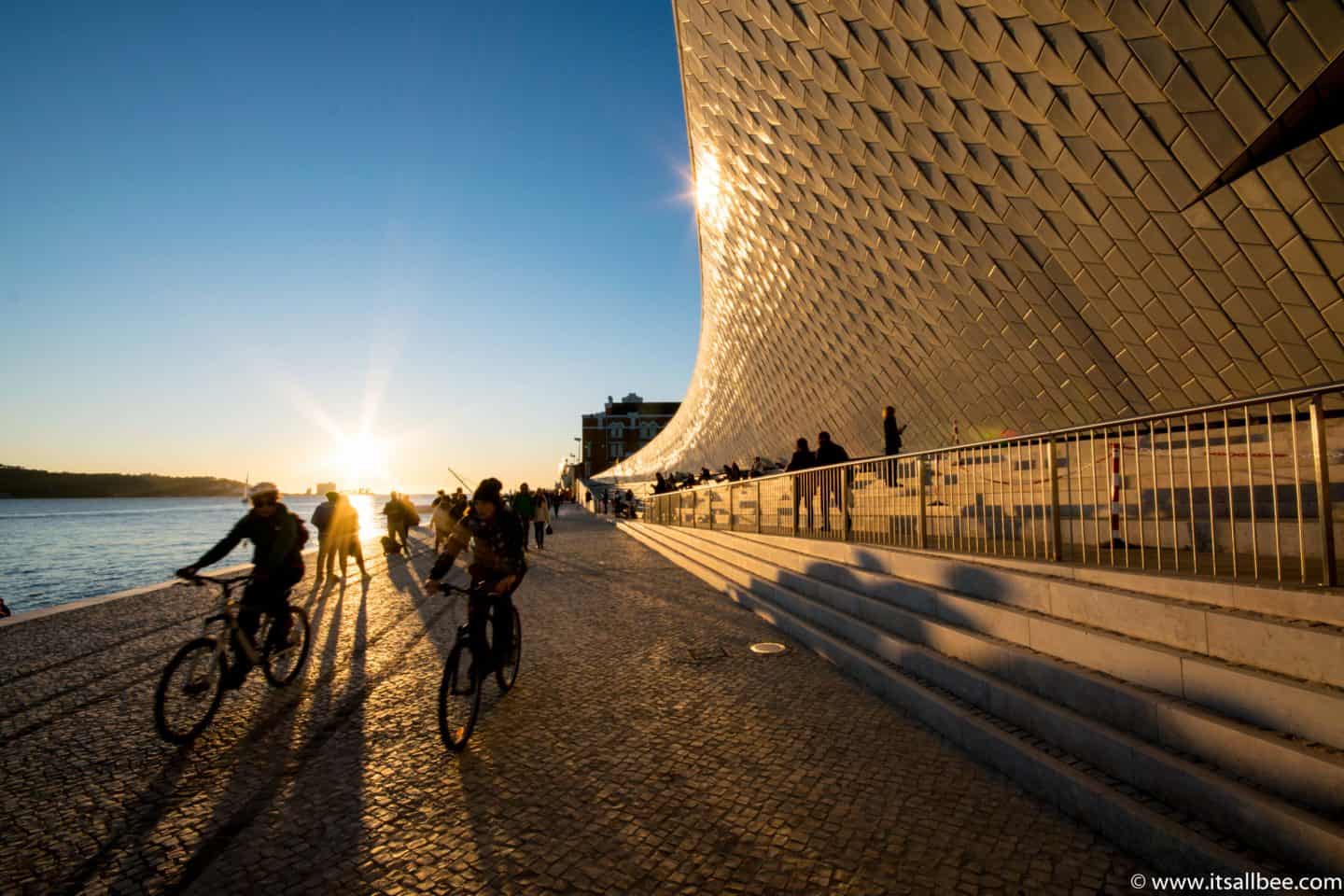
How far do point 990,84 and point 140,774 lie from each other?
1396 cm

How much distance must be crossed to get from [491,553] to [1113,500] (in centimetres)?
503

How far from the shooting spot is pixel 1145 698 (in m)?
2.70

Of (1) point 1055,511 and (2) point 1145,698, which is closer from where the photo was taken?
(2) point 1145,698

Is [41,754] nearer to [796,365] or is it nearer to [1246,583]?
[1246,583]

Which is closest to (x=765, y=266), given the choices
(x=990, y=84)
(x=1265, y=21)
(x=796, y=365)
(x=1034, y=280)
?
(x=796, y=365)

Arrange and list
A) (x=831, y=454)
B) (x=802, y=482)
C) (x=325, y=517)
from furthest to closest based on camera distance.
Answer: (x=325, y=517) < (x=831, y=454) < (x=802, y=482)

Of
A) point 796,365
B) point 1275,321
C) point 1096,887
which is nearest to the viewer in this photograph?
point 1096,887

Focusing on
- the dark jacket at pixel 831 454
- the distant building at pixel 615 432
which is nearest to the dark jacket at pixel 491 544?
the dark jacket at pixel 831 454

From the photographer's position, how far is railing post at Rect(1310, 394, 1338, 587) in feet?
8.85

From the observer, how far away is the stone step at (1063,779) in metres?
2.12

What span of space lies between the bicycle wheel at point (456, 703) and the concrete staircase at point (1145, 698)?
2663 millimetres

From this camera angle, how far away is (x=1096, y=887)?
6.92 ft

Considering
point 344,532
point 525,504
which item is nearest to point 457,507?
point 525,504

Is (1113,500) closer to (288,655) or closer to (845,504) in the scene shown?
(845,504)
